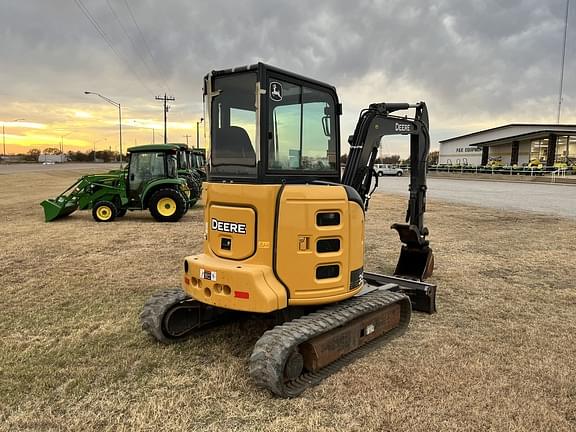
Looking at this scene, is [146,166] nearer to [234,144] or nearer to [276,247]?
[234,144]

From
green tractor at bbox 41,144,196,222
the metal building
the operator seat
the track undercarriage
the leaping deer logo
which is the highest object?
the metal building

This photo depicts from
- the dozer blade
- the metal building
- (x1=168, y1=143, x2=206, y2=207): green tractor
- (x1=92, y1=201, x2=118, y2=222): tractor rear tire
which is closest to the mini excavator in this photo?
(x1=92, y1=201, x2=118, y2=222): tractor rear tire

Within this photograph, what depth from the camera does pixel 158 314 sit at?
4.91m

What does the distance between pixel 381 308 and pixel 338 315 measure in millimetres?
813

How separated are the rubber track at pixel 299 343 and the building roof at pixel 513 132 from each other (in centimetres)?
6181

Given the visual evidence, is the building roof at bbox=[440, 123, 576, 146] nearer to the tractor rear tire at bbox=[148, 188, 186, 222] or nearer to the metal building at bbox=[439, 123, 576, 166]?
the metal building at bbox=[439, 123, 576, 166]

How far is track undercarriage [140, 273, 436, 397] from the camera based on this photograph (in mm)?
3980

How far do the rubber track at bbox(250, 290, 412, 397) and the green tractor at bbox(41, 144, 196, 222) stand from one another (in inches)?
416

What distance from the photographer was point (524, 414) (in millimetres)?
3816

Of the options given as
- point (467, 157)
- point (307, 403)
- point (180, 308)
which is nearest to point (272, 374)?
point (307, 403)

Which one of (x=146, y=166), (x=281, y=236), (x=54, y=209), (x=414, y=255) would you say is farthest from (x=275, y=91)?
(x=54, y=209)

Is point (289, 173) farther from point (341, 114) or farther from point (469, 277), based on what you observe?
point (469, 277)

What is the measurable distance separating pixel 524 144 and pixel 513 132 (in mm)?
2699

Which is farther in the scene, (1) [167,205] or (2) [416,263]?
(1) [167,205]
